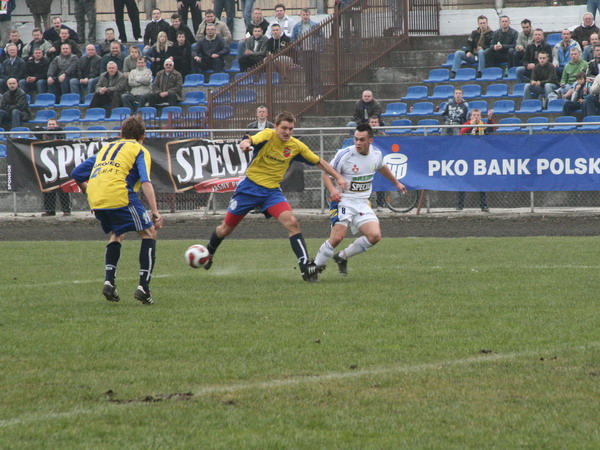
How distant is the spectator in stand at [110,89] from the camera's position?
2566cm

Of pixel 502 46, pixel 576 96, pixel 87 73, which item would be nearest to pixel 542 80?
pixel 576 96

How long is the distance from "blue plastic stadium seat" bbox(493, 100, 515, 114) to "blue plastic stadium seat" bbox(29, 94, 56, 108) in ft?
39.0

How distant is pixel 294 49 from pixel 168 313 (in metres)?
16.5

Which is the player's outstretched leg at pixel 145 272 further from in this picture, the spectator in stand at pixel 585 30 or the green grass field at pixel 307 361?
the spectator in stand at pixel 585 30

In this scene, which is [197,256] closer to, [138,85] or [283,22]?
[138,85]

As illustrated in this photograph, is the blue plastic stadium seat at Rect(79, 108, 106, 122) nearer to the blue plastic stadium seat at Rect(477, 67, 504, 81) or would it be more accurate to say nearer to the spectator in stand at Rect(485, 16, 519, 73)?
the blue plastic stadium seat at Rect(477, 67, 504, 81)

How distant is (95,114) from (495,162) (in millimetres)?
11047

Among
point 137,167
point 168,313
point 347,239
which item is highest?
point 137,167

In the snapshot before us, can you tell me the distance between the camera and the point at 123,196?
365 inches

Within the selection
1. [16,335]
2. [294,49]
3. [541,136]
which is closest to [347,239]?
[541,136]

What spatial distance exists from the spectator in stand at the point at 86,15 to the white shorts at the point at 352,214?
20233 mm

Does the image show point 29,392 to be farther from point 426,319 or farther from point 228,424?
point 426,319

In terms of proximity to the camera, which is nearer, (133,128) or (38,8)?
(133,128)

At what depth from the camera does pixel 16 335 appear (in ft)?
25.0
